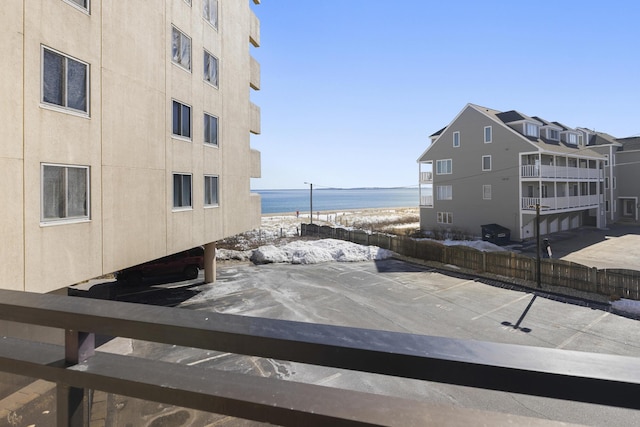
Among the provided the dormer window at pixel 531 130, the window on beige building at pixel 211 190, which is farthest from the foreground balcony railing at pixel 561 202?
the window on beige building at pixel 211 190

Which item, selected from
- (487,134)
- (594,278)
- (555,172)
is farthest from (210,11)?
(555,172)

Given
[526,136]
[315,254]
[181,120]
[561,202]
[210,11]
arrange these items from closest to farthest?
1. [181,120]
2. [210,11]
3. [315,254]
4. [526,136]
5. [561,202]

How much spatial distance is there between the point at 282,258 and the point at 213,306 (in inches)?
411

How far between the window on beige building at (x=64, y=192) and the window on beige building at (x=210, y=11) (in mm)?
8710

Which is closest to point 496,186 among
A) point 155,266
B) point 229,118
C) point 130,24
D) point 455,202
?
point 455,202

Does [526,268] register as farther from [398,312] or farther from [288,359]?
[288,359]

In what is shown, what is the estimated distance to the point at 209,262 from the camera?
60.3 ft

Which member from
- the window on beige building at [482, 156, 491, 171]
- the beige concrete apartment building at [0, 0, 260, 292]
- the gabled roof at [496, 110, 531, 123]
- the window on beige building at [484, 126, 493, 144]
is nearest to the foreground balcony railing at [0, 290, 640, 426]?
the beige concrete apartment building at [0, 0, 260, 292]

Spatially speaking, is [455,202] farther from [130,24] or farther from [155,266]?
[130,24]

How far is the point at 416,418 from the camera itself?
1.11 meters

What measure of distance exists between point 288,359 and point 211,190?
45.7 ft

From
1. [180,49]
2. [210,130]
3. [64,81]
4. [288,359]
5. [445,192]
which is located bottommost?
[288,359]

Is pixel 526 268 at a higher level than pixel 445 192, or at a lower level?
lower

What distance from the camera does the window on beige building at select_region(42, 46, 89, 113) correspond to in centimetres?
718
